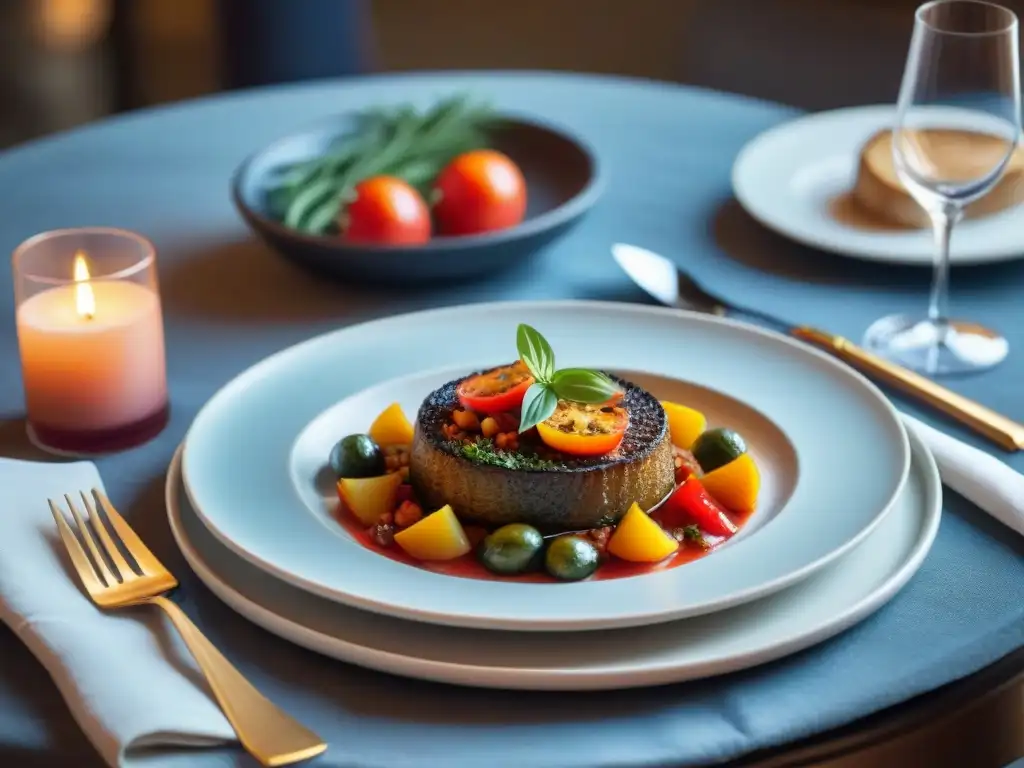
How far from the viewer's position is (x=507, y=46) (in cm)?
687

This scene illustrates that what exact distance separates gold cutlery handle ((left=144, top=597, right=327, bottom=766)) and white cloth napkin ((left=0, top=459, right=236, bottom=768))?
2cm

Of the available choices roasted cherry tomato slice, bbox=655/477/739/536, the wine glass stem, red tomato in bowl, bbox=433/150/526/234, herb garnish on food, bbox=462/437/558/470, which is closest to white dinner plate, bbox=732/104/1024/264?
the wine glass stem

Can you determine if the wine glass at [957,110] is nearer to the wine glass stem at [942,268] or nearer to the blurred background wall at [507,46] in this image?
the wine glass stem at [942,268]

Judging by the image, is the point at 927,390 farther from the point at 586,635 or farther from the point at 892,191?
the point at 586,635

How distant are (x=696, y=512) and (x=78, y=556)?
696mm

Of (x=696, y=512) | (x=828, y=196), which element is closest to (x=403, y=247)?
(x=696, y=512)

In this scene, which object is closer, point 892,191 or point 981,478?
point 981,478

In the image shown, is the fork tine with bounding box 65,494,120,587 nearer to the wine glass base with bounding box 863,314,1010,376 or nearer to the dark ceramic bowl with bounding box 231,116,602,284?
the dark ceramic bowl with bounding box 231,116,602,284

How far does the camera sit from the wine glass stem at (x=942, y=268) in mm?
1962

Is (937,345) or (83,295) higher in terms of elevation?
(83,295)

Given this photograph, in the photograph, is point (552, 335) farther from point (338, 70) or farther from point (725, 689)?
point (338, 70)

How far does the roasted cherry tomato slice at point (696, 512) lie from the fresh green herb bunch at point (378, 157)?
912 millimetres

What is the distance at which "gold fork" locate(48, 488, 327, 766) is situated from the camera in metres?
1.21

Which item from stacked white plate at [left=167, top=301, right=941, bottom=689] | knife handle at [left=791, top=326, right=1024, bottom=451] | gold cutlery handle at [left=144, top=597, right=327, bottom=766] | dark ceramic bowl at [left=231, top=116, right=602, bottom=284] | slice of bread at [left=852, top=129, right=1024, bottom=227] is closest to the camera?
gold cutlery handle at [left=144, top=597, right=327, bottom=766]
